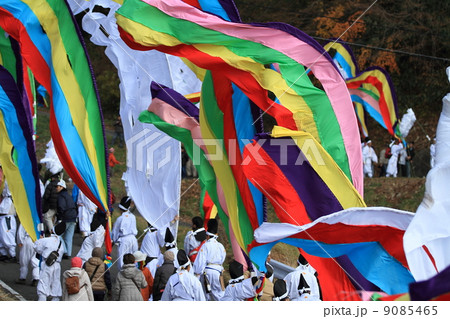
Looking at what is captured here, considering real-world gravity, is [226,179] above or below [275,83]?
below

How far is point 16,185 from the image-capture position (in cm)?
1255

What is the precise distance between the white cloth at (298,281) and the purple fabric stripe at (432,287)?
597 cm

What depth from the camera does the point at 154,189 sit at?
43.6 feet

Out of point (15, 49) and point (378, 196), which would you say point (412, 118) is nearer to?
point (378, 196)

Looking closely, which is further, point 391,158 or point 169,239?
point 391,158

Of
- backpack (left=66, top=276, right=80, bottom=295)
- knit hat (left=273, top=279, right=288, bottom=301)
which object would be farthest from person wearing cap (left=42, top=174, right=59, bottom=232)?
knit hat (left=273, top=279, right=288, bottom=301)

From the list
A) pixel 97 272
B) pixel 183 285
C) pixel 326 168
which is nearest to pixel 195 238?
pixel 97 272

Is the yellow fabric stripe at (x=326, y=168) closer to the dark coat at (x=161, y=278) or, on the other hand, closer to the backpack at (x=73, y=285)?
the backpack at (x=73, y=285)

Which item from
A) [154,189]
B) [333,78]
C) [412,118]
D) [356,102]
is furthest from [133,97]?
[412,118]

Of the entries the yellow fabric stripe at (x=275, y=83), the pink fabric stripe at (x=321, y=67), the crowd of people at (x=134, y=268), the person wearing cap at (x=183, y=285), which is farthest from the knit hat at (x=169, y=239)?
the pink fabric stripe at (x=321, y=67)

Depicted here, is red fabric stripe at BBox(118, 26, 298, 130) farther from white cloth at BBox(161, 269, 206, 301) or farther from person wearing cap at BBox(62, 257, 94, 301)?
person wearing cap at BBox(62, 257, 94, 301)

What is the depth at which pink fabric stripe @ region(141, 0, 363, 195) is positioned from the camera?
9.70 metres

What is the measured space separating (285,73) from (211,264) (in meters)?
3.61

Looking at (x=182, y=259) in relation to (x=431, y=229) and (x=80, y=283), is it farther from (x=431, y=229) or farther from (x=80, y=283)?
(x=431, y=229)
